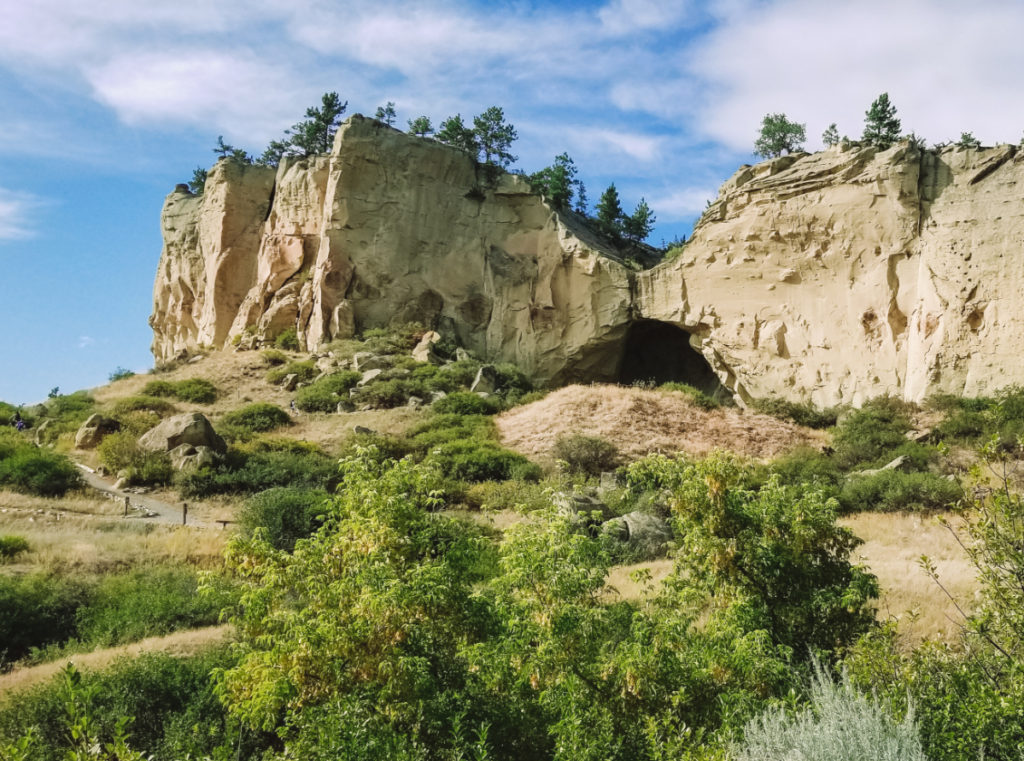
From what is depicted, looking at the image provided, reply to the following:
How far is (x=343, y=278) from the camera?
122 feet

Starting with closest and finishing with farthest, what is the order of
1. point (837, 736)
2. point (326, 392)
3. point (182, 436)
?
1. point (837, 736)
2. point (182, 436)
3. point (326, 392)

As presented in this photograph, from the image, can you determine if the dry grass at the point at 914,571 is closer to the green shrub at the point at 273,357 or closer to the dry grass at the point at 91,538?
the dry grass at the point at 91,538

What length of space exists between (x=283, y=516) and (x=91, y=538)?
142 inches

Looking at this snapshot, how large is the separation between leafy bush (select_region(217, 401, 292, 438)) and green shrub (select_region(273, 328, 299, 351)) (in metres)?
8.14

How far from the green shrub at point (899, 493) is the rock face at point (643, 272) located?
24.6ft

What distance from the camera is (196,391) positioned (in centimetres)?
3316

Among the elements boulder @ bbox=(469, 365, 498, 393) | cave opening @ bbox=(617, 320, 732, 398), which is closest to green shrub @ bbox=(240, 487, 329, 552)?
boulder @ bbox=(469, 365, 498, 393)

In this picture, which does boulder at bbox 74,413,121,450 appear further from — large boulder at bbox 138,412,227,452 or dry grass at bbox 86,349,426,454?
large boulder at bbox 138,412,227,452

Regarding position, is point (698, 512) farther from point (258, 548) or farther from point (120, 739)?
point (120, 739)

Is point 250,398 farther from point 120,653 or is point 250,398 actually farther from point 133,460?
point 120,653

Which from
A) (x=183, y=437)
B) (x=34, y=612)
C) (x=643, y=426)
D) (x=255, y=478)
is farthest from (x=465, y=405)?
(x=34, y=612)

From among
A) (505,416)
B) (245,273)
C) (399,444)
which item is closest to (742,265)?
(505,416)

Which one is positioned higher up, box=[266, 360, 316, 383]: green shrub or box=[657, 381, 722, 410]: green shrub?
box=[266, 360, 316, 383]: green shrub

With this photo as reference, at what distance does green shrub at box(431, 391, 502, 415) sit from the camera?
29.5 metres
